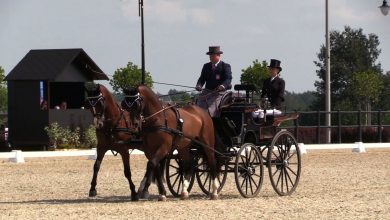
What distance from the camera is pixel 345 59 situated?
78250mm

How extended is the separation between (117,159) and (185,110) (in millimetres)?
11715

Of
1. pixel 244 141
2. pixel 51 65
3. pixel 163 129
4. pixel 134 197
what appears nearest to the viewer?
pixel 163 129

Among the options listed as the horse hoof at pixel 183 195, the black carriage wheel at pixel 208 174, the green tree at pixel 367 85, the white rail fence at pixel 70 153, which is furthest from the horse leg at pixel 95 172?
the green tree at pixel 367 85

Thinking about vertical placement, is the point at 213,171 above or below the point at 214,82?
below

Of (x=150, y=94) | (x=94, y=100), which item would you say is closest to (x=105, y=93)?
(x=94, y=100)

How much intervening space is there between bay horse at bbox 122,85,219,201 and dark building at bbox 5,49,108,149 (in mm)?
16383

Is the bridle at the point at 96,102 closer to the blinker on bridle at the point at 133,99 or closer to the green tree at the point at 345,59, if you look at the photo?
the blinker on bridle at the point at 133,99

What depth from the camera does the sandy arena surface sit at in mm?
12625

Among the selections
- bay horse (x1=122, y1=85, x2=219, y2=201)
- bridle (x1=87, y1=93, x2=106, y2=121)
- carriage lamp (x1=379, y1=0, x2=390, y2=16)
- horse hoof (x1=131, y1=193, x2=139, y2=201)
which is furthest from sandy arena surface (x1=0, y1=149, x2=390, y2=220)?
carriage lamp (x1=379, y1=0, x2=390, y2=16)

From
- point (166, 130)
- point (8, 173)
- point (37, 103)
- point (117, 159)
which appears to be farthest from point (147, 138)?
point (37, 103)

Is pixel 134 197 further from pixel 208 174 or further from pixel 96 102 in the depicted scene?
pixel 208 174

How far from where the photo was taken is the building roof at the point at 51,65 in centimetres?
3225

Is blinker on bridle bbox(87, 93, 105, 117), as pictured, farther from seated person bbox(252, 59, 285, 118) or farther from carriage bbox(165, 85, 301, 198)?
seated person bbox(252, 59, 285, 118)

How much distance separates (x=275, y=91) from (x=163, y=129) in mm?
2505
